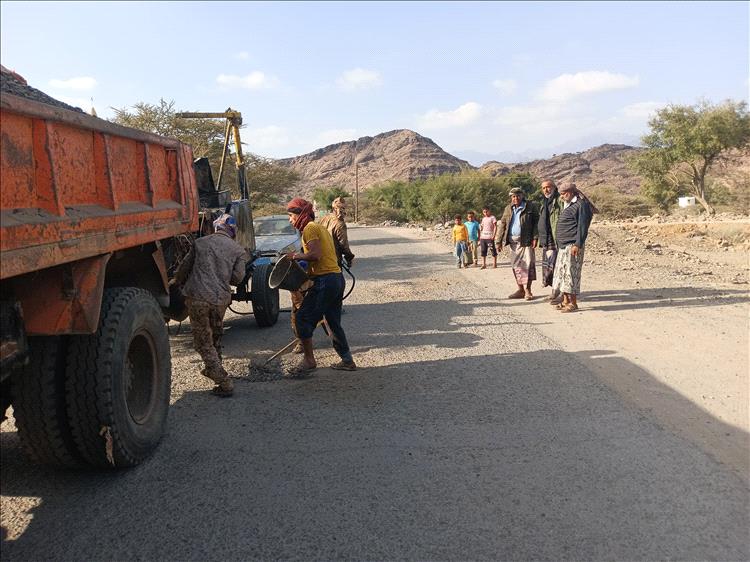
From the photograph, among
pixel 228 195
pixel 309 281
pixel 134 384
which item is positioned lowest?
pixel 134 384

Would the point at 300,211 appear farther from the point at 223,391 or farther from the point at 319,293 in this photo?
the point at 223,391

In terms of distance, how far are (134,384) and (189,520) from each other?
4.27ft

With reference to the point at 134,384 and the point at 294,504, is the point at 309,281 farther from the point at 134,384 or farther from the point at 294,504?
the point at 294,504

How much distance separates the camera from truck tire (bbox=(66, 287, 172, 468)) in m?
3.14

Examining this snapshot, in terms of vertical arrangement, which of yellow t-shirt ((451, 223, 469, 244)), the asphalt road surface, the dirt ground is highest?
yellow t-shirt ((451, 223, 469, 244))

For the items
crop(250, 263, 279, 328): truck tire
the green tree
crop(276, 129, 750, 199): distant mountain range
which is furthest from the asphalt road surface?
crop(276, 129, 750, 199): distant mountain range

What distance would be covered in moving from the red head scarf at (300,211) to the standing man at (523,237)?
14.6ft

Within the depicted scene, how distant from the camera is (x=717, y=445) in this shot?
371 centimetres

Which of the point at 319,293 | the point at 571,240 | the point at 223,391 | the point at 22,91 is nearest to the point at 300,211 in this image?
the point at 319,293

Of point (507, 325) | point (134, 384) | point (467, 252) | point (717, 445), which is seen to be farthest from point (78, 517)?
point (467, 252)

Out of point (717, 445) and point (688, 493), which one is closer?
point (688, 493)

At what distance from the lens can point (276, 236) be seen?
1073cm

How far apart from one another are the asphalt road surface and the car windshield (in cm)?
618

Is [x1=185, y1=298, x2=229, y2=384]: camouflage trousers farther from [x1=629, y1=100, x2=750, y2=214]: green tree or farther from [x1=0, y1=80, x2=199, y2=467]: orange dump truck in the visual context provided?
[x1=629, y1=100, x2=750, y2=214]: green tree
